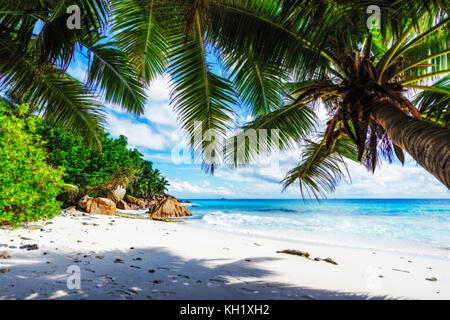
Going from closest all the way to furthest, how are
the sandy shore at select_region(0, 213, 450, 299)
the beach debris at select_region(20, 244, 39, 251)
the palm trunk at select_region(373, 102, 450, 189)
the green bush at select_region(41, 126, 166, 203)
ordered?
1. the palm trunk at select_region(373, 102, 450, 189)
2. the sandy shore at select_region(0, 213, 450, 299)
3. the beach debris at select_region(20, 244, 39, 251)
4. the green bush at select_region(41, 126, 166, 203)

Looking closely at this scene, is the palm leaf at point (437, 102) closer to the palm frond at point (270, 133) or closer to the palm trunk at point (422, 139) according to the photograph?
the palm trunk at point (422, 139)

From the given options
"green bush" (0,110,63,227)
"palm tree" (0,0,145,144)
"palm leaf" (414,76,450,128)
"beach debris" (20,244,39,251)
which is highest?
"palm tree" (0,0,145,144)

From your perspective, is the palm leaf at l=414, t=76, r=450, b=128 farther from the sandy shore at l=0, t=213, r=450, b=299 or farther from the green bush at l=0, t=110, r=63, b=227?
the green bush at l=0, t=110, r=63, b=227

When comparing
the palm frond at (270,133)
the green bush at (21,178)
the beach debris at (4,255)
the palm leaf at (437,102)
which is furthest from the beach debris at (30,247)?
the palm leaf at (437,102)

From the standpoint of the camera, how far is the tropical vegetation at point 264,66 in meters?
2.25

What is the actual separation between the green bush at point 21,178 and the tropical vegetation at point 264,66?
3.89 ft

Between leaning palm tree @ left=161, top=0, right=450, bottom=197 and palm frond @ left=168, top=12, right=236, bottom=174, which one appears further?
palm frond @ left=168, top=12, right=236, bottom=174

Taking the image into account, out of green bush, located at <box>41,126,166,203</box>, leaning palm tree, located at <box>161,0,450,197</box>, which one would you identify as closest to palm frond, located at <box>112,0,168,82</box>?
leaning palm tree, located at <box>161,0,450,197</box>

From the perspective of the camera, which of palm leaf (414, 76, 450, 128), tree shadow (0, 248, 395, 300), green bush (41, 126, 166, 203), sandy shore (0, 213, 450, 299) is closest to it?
tree shadow (0, 248, 395, 300)

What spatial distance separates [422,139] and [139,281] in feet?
10.0

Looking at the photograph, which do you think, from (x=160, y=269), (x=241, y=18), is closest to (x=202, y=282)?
(x=160, y=269)

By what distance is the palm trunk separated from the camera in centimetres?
150

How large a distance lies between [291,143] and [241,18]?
2.62 metres

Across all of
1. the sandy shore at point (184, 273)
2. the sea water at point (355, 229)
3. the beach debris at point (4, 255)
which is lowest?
the sea water at point (355, 229)
